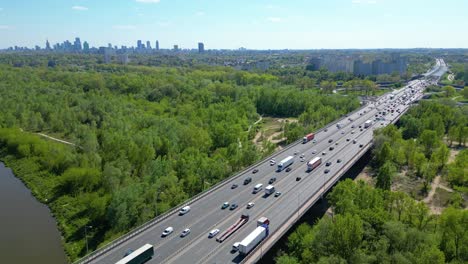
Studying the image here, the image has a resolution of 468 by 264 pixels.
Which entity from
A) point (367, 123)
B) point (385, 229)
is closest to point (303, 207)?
point (385, 229)

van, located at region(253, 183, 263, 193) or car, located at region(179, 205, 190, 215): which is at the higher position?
van, located at region(253, 183, 263, 193)

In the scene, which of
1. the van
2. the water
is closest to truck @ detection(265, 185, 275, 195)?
the van

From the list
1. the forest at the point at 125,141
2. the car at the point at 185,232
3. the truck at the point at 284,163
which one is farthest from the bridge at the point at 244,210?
the forest at the point at 125,141

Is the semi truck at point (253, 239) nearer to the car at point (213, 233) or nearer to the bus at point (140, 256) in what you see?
the car at point (213, 233)

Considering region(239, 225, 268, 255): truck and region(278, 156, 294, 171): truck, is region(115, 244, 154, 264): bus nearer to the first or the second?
region(239, 225, 268, 255): truck

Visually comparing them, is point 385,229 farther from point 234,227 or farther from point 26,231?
point 26,231
